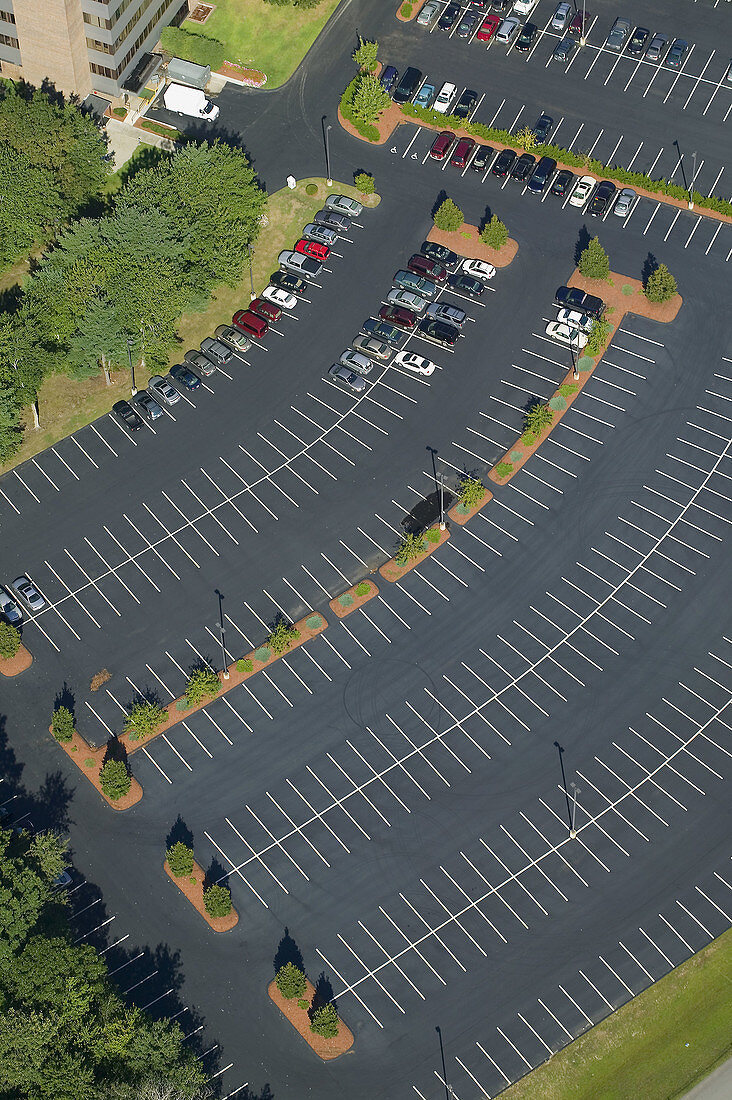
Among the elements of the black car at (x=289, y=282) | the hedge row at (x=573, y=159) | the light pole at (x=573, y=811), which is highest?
the hedge row at (x=573, y=159)

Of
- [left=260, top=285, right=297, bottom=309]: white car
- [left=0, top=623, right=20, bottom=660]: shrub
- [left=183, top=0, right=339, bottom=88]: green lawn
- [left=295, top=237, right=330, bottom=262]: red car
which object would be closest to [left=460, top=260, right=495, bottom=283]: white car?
[left=295, top=237, right=330, bottom=262]: red car

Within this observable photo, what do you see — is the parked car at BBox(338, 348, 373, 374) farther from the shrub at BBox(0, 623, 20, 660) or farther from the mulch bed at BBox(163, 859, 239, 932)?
the mulch bed at BBox(163, 859, 239, 932)

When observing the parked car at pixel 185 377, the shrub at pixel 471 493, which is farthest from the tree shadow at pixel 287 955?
the parked car at pixel 185 377

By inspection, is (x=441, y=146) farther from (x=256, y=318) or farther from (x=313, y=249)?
(x=256, y=318)

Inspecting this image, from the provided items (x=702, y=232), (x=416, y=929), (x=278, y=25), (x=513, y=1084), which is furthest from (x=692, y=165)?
(x=513, y=1084)

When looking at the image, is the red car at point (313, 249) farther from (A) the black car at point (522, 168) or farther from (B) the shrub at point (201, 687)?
(B) the shrub at point (201, 687)

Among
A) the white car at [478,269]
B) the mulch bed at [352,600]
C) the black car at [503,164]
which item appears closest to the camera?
the mulch bed at [352,600]
